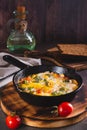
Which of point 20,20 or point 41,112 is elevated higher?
point 20,20

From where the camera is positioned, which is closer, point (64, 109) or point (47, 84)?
point (64, 109)

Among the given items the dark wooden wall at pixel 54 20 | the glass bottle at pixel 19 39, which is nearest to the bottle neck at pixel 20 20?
the glass bottle at pixel 19 39

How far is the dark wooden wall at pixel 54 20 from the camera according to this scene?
2.31 metres

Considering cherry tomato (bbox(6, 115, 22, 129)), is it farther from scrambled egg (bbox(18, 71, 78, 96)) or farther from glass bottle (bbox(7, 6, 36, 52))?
glass bottle (bbox(7, 6, 36, 52))

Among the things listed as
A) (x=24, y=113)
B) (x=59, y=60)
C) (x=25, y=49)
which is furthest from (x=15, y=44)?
(x=24, y=113)

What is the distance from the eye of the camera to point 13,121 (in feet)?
4.21

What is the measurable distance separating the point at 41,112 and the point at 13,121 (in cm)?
14

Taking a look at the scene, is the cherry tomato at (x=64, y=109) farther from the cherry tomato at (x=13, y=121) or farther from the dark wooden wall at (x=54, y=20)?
the dark wooden wall at (x=54, y=20)

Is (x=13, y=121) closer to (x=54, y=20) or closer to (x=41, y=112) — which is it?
(x=41, y=112)

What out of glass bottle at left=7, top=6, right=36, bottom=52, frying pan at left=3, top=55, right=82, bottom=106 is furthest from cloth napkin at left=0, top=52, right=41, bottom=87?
glass bottle at left=7, top=6, right=36, bottom=52

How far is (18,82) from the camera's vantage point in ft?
4.98

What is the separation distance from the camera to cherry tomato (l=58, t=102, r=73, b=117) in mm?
1319

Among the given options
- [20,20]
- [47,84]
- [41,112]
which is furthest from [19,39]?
[41,112]

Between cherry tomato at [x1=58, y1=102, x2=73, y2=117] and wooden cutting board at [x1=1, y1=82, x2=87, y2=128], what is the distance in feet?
0.05
